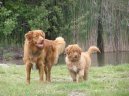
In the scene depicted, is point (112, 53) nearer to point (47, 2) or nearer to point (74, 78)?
point (47, 2)

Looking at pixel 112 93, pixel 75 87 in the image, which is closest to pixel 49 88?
pixel 75 87

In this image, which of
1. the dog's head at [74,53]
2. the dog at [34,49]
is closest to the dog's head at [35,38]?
the dog at [34,49]

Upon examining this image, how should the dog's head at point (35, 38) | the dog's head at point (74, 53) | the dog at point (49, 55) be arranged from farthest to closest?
the dog at point (49, 55) → the dog's head at point (74, 53) → the dog's head at point (35, 38)

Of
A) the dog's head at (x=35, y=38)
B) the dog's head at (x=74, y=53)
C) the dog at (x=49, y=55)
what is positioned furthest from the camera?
the dog at (x=49, y=55)

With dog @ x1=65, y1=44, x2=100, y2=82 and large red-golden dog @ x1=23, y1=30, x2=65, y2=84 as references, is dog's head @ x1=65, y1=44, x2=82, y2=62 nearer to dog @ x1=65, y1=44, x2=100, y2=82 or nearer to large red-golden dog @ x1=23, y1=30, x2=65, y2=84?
dog @ x1=65, y1=44, x2=100, y2=82

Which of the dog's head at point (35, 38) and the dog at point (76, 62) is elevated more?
the dog's head at point (35, 38)

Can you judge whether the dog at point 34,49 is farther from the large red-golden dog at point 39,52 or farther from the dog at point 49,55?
the dog at point 49,55

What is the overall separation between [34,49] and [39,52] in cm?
20

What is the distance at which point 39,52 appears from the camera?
469 inches

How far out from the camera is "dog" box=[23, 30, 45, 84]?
11.6m

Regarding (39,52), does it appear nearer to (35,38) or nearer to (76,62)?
(35,38)

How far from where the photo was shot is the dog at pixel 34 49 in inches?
457

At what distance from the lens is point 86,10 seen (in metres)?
31.1

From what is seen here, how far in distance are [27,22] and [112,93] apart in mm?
19752
